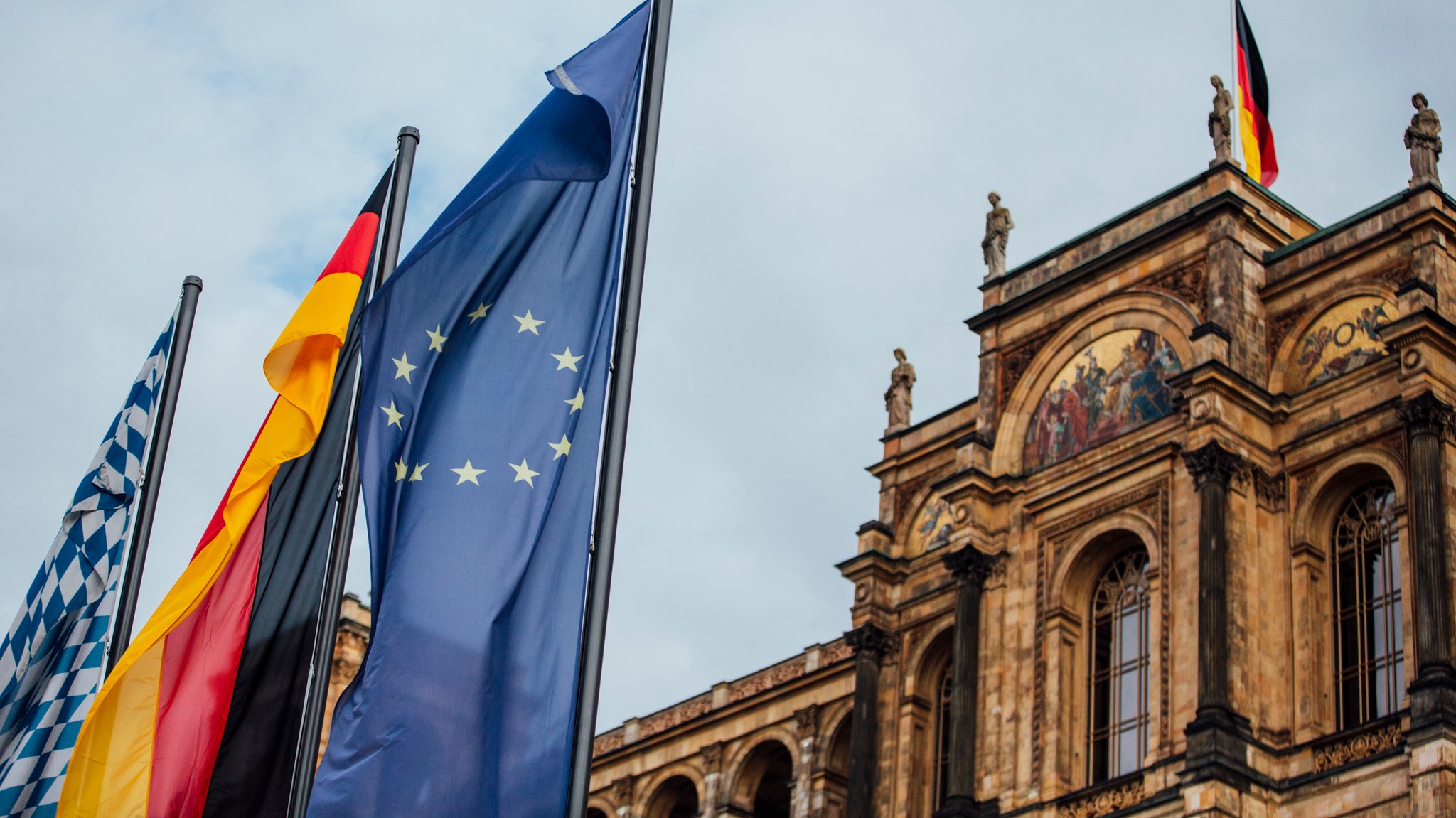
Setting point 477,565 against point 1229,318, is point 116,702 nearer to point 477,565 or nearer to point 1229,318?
point 477,565

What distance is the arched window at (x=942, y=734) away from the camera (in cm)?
3775

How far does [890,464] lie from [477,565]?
28697 mm

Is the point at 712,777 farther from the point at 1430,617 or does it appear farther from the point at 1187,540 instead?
the point at 1430,617

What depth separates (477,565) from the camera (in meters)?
13.7

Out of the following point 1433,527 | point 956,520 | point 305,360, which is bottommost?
point 305,360

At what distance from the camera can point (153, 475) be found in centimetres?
2278

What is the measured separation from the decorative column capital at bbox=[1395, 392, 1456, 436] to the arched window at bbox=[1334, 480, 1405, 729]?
4.81 feet

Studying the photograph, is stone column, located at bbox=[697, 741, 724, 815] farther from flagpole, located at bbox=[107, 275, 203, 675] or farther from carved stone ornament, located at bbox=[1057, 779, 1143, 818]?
flagpole, located at bbox=[107, 275, 203, 675]

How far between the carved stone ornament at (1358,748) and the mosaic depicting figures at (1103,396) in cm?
664

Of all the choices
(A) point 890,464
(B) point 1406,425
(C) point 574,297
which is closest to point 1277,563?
(B) point 1406,425

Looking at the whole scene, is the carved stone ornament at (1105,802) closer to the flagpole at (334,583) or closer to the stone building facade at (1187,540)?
the stone building facade at (1187,540)

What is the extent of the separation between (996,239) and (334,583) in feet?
83.6

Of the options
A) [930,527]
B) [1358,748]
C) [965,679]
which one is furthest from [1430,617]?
[930,527]

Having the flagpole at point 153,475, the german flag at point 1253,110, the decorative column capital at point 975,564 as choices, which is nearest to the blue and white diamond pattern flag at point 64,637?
the flagpole at point 153,475
